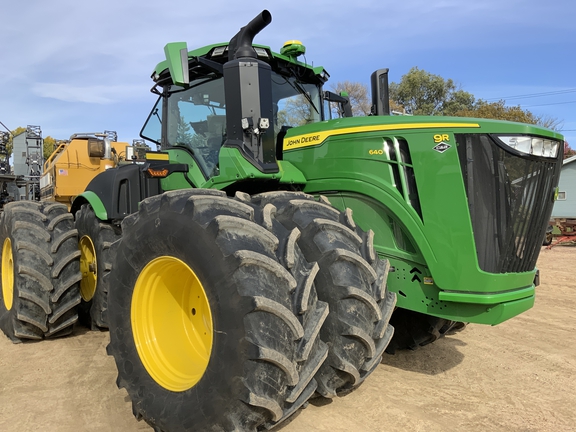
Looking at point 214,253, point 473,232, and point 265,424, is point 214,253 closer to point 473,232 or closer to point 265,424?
point 265,424

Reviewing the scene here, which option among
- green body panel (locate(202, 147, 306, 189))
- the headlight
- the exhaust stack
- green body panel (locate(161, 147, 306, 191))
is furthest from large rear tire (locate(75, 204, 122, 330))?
the headlight

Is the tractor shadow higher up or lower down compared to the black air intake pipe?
lower down

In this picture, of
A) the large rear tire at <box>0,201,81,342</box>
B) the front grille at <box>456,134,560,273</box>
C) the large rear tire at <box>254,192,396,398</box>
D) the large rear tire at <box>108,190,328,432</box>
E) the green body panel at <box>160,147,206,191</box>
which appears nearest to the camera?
the large rear tire at <box>108,190,328,432</box>

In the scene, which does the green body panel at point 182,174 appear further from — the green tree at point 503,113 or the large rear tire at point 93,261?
the green tree at point 503,113

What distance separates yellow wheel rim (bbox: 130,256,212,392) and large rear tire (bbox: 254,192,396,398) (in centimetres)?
77

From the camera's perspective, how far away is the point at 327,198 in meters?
3.56

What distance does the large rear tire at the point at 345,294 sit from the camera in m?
2.71

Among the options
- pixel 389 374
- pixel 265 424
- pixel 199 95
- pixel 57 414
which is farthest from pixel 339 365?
pixel 199 95

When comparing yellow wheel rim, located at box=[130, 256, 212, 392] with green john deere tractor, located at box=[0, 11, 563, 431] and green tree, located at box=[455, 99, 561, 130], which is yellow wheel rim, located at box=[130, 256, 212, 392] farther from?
green tree, located at box=[455, 99, 561, 130]

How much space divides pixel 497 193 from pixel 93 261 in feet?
14.0

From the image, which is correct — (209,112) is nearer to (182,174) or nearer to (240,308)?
(182,174)

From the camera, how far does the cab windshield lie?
3.98m

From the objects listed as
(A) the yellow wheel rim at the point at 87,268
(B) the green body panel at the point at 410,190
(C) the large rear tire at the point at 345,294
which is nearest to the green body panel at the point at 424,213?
(B) the green body panel at the point at 410,190

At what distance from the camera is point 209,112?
405cm
